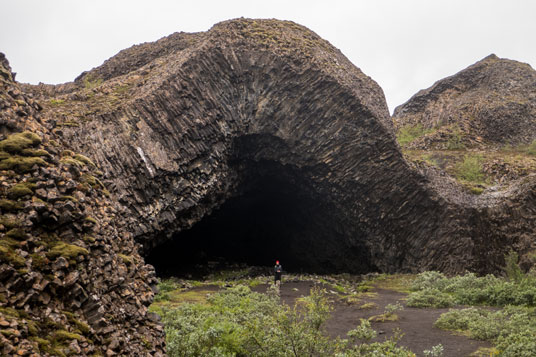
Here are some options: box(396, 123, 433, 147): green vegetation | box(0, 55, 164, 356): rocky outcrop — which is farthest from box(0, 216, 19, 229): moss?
box(396, 123, 433, 147): green vegetation

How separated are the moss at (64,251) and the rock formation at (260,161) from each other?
74.5 inches

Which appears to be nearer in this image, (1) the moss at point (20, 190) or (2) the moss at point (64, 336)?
(2) the moss at point (64, 336)

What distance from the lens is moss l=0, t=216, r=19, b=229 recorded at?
24.5ft

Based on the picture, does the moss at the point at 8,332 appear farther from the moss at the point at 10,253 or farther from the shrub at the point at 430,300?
the shrub at the point at 430,300

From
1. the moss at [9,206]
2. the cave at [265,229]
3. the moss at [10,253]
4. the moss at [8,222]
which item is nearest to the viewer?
the moss at [10,253]

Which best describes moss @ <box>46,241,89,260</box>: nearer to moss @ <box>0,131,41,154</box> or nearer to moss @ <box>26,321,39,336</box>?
moss @ <box>26,321,39,336</box>

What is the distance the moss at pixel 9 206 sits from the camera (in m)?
7.75

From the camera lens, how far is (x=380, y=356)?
886cm

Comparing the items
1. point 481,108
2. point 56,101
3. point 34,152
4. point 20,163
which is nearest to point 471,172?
point 481,108

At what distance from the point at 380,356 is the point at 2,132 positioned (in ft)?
35.2

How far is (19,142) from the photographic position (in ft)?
30.5

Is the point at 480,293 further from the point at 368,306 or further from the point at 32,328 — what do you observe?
the point at 32,328

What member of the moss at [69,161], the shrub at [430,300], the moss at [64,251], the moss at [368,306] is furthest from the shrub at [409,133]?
the moss at [64,251]

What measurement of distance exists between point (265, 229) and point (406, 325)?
27281mm
